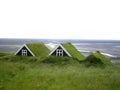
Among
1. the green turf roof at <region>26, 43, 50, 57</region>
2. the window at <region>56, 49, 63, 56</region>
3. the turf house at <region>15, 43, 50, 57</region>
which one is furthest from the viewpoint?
the green turf roof at <region>26, 43, 50, 57</region>

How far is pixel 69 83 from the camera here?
18.0 meters

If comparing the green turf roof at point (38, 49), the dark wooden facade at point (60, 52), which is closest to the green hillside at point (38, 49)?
the green turf roof at point (38, 49)

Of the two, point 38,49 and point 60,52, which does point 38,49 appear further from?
point 60,52

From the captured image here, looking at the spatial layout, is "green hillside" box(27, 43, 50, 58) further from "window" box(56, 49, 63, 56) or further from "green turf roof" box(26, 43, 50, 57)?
"window" box(56, 49, 63, 56)

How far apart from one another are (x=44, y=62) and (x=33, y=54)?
18.7ft

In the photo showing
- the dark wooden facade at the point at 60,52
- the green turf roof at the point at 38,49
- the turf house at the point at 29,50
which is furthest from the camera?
the green turf roof at the point at 38,49

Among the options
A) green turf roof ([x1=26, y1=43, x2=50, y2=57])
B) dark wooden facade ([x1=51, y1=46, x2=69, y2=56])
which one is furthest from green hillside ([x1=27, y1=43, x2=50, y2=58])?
dark wooden facade ([x1=51, y1=46, x2=69, y2=56])

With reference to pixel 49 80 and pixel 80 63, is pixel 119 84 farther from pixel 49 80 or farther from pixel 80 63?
pixel 80 63

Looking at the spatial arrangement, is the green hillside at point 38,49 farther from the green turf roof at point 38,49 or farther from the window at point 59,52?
the window at point 59,52

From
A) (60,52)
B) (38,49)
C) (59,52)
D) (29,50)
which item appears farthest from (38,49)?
(60,52)

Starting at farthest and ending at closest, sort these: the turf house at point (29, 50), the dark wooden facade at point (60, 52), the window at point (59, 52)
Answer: the turf house at point (29, 50)
the window at point (59, 52)
the dark wooden facade at point (60, 52)

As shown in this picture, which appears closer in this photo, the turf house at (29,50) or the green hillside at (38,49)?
the turf house at (29,50)

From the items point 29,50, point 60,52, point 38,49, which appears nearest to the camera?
point 60,52

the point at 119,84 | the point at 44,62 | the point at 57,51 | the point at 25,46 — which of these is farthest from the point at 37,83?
the point at 25,46
